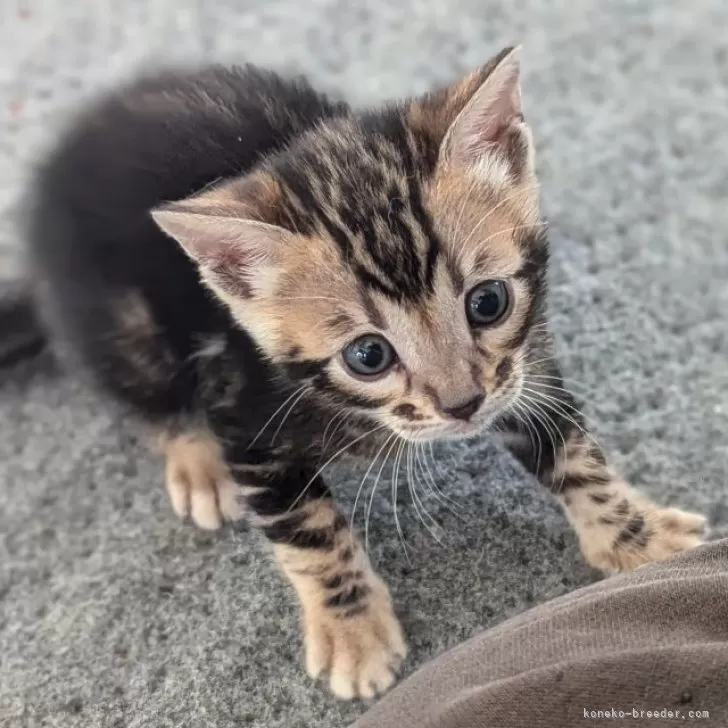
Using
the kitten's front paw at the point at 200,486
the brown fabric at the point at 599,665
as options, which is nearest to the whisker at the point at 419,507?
the kitten's front paw at the point at 200,486

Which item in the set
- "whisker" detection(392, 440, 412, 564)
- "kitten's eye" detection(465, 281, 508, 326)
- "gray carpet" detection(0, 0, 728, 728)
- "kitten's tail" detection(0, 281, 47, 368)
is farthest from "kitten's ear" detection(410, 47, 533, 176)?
"kitten's tail" detection(0, 281, 47, 368)

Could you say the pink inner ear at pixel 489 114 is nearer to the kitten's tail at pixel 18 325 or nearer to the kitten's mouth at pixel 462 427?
the kitten's mouth at pixel 462 427

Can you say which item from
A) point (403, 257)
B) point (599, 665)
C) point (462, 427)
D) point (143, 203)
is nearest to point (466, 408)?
point (462, 427)

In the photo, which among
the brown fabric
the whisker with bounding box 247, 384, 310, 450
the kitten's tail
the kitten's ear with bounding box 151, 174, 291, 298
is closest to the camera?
the brown fabric

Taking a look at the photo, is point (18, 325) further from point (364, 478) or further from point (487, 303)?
point (487, 303)

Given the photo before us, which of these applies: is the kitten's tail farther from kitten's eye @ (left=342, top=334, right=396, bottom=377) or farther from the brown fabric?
the brown fabric

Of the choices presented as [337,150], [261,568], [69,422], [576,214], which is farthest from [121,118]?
[576,214]

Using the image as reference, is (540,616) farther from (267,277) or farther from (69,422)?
(69,422)
